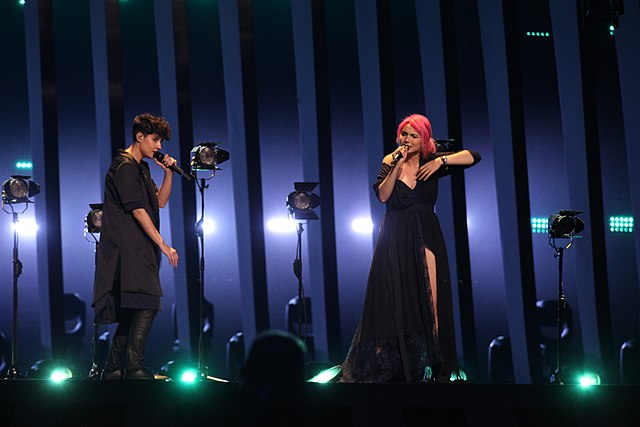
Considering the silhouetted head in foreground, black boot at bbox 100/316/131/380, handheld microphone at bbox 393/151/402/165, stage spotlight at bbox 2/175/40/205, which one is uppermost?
stage spotlight at bbox 2/175/40/205

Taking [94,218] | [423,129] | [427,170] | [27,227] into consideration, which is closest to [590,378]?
[427,170]

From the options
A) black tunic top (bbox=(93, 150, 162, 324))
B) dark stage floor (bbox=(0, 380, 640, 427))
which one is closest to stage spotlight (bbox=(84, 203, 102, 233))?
black tunic top (bbox=(93, 150, 162, 324))

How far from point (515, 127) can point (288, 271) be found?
2512 mm

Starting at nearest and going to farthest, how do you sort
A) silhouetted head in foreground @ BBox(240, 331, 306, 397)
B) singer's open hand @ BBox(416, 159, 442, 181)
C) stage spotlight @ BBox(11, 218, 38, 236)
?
silhouetted head in foreground @ BBox(240, 331, 306, 397) → singer's open hand @ BBox(416, 159, 442, 181) → stage spotlight @ BBox(11, 218, 38, 236)

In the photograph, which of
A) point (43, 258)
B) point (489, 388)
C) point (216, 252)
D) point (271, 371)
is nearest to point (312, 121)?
point (216, 252)

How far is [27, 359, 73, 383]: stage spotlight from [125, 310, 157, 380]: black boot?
246 centimetres

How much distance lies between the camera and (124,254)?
4102 millimetres

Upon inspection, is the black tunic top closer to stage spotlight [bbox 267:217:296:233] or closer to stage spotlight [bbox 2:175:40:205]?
stage spotlight [bbox 2:175:40:205]

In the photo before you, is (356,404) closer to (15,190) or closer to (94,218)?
(94,218)

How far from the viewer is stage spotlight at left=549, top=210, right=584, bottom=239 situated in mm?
5594

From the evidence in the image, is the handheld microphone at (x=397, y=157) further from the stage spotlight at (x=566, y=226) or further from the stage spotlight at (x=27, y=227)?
the stage spotlight at (x=27, y=227)

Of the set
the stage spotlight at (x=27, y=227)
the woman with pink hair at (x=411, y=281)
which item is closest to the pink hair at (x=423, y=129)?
the woman with pink hair at (x=411, y=281)

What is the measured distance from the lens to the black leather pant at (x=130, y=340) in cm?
406

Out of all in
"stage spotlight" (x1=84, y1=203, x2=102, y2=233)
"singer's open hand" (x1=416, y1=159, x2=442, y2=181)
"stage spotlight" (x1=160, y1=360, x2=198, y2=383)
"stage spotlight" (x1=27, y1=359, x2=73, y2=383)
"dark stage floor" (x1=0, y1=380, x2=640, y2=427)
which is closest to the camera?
"dark stage floor" (x1=0, y1=380, x2=640, y2=427)
